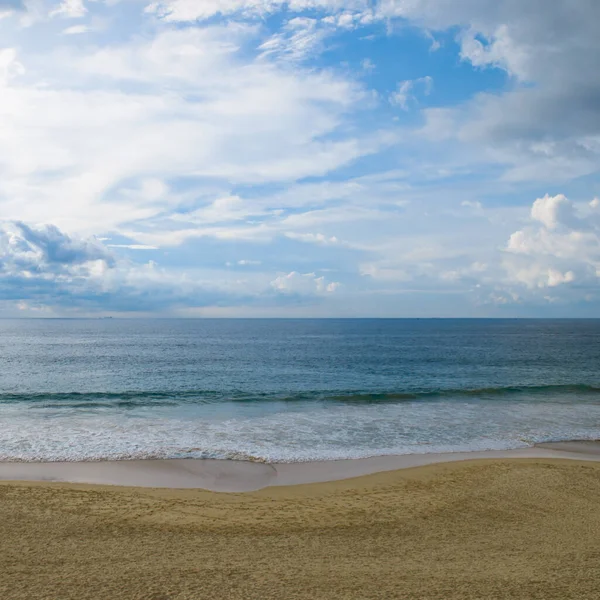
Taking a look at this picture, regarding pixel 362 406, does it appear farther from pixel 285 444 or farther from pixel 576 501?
pixel 576 501

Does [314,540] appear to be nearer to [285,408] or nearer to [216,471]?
[216,471]

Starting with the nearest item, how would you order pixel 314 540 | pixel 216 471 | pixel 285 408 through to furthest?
1. pixel 314 540
2. pixel 216 471
3. pixel 285 408

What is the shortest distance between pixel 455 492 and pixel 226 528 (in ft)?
25.4

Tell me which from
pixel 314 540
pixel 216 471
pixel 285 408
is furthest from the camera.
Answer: pixel 285 408

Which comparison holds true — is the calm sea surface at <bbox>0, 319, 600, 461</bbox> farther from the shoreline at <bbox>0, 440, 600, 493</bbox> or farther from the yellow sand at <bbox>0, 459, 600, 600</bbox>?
the yellow sand at <bbox>0, 459, 600, 600</bbox>

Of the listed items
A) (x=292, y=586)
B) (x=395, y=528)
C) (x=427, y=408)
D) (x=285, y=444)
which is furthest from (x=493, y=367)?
(x=292, y=586)

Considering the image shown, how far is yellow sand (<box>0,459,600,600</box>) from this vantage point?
866 centimetres

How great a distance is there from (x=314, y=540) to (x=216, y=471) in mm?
7367

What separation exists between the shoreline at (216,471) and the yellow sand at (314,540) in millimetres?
919

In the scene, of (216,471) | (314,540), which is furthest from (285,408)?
(314,540)

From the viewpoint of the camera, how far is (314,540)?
36.4 ft

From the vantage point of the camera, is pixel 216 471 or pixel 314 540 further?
pixel 216 471

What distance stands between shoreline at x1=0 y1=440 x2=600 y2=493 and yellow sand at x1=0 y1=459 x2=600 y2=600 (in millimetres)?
919

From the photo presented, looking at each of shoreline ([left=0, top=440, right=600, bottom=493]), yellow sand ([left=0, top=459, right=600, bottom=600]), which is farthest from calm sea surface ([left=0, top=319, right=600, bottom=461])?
yellow sand ([left=0, top=459, right=600, bottom=600])
